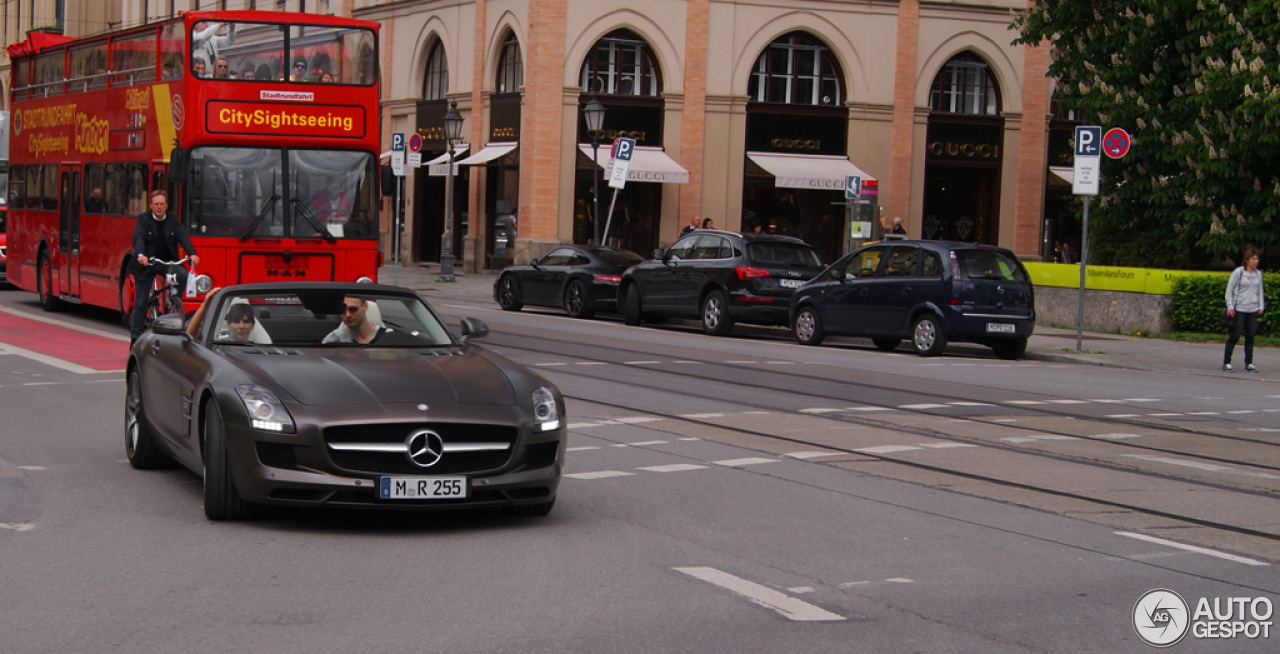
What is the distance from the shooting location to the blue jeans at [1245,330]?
66.7 feet

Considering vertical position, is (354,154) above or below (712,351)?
above

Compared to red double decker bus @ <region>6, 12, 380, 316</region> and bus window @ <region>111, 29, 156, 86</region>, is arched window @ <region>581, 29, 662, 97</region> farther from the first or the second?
red double decker bus @ <region>6, 12, 380, 316</region>

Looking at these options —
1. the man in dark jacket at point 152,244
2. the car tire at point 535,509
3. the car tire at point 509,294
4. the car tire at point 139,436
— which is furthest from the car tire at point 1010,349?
the car tire at point 535,509

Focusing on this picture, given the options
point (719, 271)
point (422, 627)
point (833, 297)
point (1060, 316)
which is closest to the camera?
point (422, 627)

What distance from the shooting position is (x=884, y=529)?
8.13 meters

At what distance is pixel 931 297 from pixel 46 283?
14.2m

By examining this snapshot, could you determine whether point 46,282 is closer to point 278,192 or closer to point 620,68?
point 278,192

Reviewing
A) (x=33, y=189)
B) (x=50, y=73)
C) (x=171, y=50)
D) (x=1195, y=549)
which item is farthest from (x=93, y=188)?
(x=1195, y=549)

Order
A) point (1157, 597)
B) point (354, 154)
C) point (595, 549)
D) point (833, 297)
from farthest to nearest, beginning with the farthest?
point (833, 297)
point (354, 154)
point (595, 549)
point (1157, 597)

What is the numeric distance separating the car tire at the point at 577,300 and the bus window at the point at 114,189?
9.35 m

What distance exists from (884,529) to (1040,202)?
39131 mm

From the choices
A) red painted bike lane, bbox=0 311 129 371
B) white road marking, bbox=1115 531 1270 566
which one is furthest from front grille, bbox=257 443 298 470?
red painted bike lane, bbox=0 311 129 371

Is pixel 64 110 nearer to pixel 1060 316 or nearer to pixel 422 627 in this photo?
pixel 1060 316

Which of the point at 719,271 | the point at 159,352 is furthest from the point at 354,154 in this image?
the point at 159,352
